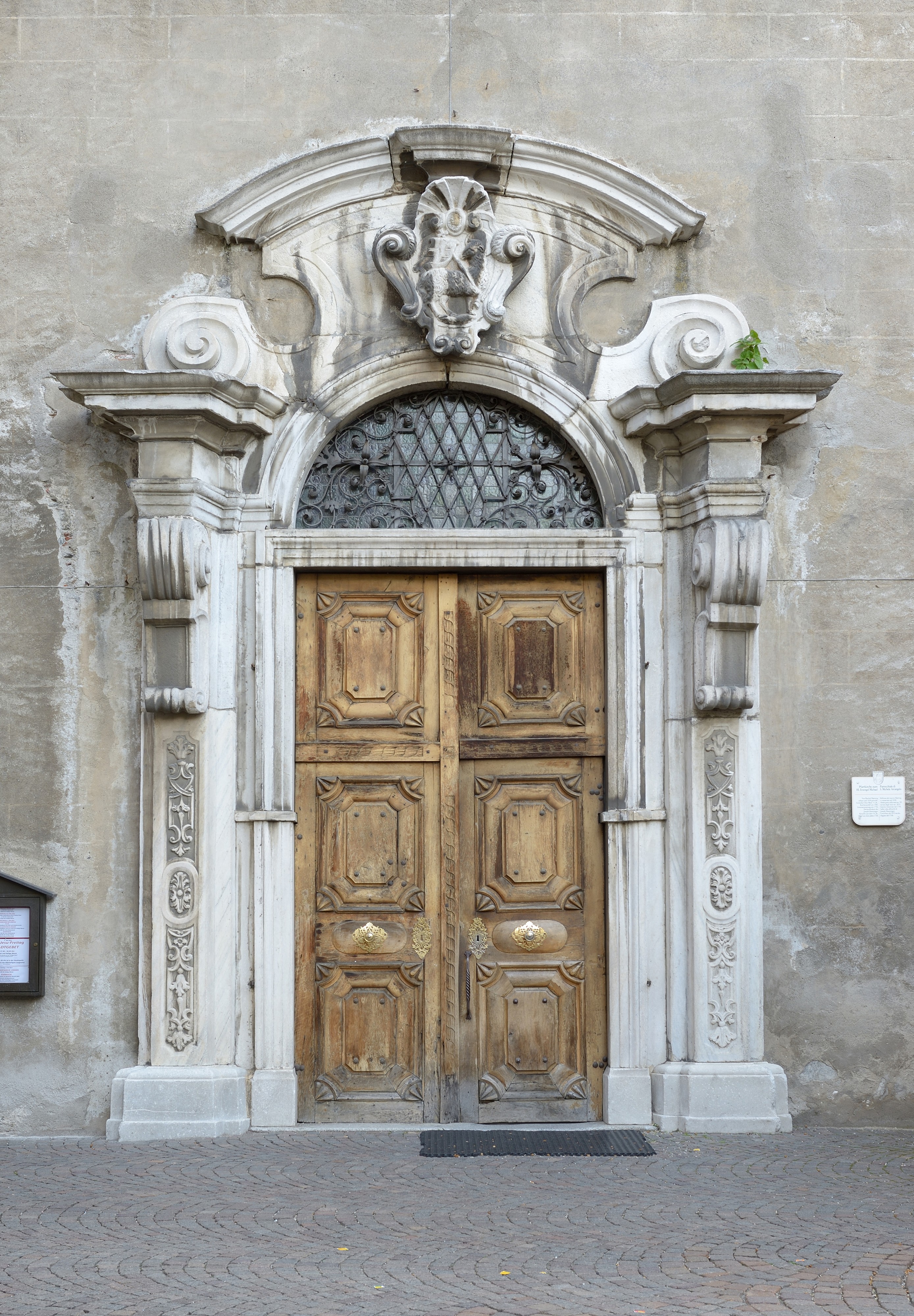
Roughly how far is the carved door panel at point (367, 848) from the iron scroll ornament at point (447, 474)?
14.0 inches

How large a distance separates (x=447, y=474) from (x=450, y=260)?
3.50 ft

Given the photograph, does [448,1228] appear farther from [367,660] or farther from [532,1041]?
[367,660]

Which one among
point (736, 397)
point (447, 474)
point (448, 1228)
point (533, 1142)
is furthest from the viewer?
point (447, 474)

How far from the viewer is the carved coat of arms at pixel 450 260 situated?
7.15 metres

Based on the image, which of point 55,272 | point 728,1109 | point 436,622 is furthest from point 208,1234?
point 55,272

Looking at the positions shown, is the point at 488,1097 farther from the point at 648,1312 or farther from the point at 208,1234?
the point at 648,1312

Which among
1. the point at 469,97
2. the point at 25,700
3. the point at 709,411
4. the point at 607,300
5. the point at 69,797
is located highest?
the point at 469,97

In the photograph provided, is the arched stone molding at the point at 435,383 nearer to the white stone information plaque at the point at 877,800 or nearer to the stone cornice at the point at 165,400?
the stone cornice at the point at 165,400

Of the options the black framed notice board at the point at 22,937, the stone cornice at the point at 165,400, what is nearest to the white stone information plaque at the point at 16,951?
the black framed notice board at the point at 22,937

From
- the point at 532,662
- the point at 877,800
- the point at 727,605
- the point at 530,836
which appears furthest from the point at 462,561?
the point at 877,800

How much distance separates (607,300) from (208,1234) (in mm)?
4793

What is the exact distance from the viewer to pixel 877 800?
283 inches

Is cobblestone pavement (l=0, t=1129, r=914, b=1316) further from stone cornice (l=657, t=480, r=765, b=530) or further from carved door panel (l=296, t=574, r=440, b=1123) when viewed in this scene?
stone cornice (l=657, t=480, r=765, b=530)

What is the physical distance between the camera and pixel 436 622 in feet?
23.9
